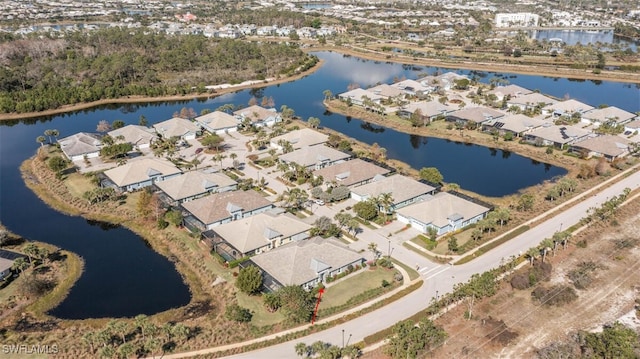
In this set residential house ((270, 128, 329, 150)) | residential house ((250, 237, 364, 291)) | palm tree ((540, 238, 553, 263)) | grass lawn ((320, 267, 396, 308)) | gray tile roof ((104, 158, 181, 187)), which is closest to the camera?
grass lawn ((320, 267, 396, 308))

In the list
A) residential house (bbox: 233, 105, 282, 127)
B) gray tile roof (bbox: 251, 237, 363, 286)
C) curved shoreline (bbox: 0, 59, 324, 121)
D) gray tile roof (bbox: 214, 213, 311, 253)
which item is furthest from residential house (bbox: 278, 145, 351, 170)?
curved shoreline (bbox: 0, 59, 324, 121)

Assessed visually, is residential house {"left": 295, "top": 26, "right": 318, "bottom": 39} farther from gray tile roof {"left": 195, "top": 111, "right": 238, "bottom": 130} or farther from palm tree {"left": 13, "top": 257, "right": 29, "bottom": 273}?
palm tree {"left": 13, "top": 257, "right": 29, "bottom": 273}

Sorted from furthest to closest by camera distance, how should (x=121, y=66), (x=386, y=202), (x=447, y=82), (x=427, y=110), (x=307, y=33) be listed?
(x=307, y=33) < (x=121, y=66) < (x=447, y=82) < (x=427, y=110) < (x=386, y=202)

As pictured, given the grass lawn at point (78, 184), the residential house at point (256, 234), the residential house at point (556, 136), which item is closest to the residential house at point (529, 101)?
the residential house at point (556, 136)

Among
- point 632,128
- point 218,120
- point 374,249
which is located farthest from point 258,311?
point 632,128

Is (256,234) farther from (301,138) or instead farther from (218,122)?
(218,122)

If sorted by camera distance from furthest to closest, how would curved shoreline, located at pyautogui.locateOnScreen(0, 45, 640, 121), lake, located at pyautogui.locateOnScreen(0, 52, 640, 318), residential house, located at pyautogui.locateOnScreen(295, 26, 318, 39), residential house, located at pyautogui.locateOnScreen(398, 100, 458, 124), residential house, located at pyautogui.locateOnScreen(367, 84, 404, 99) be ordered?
residential house, located at pyautogui.locateOnScreen(295, 26, 318, 39) < residential house, located at pyautogui.locateOnScreen(367, 84, 404, 99) < curved shoreline, located at pyautogui.locateOnScreen(0, 45, 640, 121) < residential house, located at pyautogui.locateOnScreen(398, 100, 458, 124) < lake, located at pyautogui.locateOnScreen(0, 52, 640, 318)

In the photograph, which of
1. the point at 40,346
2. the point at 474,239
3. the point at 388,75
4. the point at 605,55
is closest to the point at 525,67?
the point at 605,55
